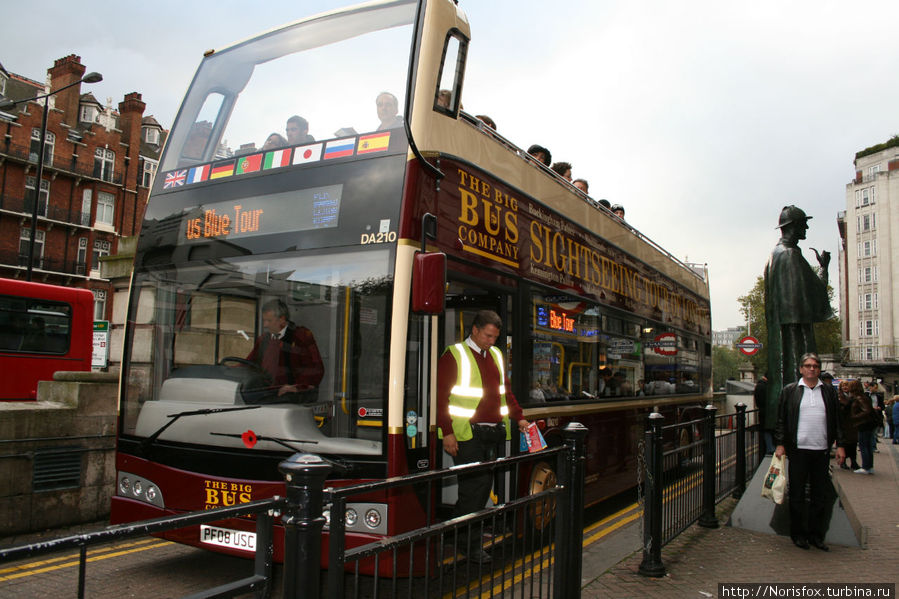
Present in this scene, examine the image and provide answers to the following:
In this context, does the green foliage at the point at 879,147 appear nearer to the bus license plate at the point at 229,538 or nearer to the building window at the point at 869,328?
the building window at the point at 869,328

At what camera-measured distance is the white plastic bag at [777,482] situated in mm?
6453

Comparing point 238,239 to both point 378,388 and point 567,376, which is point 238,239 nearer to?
point 378,388

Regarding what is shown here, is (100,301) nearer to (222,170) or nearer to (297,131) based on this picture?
(222,170)

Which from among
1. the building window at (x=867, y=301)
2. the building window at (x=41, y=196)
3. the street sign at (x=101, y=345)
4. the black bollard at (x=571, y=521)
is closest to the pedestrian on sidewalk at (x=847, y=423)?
the black bollard at (x=571, y=521)

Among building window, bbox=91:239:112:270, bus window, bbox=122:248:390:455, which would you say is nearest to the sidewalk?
bus window, bbox=122:248:390:455

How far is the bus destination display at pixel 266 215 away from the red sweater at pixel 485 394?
4.50 ft

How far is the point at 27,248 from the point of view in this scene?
37.7 meters

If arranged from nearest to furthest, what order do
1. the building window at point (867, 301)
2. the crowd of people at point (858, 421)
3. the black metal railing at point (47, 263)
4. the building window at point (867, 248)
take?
the crowd of people at point (858, 421)
the black metal railing at point (47, 263)
the building window at point (867, 248)
the building window at point (867, 301)

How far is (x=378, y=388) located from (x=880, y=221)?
273ft

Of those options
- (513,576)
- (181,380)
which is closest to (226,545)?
(181,380)

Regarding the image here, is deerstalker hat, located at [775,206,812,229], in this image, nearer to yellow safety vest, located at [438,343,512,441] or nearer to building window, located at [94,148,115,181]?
yellow safety vest, located at [438,343,512,441]

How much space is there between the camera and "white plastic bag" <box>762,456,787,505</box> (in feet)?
21.2

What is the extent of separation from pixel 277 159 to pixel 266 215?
0.50 meters

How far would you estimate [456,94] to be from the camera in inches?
212
